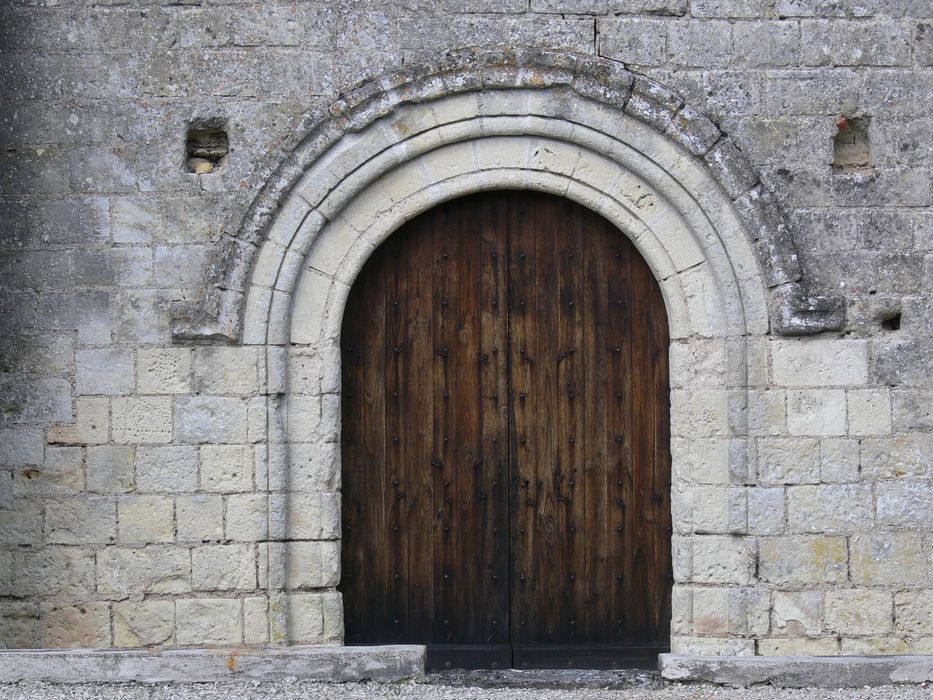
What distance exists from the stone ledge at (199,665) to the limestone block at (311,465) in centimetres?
75

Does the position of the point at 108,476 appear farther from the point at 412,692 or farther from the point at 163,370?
the point at 412,692

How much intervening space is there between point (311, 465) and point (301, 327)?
640mm

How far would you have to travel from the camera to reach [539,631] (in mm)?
5762

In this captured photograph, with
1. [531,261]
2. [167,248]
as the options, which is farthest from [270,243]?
[531,261]

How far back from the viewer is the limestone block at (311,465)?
5.48 m

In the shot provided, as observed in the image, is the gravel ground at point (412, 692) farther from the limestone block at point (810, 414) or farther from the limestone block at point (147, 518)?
the limestone block at point (810, 414)

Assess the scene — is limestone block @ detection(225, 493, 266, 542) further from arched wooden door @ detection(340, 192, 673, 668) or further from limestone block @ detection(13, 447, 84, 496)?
limestone block @ detection(13, 447, 84, 496)

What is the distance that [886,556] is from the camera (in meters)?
5.44

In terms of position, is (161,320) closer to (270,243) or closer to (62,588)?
(270,243)

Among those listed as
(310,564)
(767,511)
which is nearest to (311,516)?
(310,564)

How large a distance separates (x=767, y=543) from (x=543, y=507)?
1.06 metres

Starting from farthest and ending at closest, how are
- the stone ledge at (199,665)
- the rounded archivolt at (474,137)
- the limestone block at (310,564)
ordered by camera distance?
the limestone block at (310,564), the rounded archivolt at (474,137), the stone ledge at (199,665)

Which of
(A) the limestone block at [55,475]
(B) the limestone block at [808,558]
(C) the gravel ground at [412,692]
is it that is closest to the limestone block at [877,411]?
(B) the limestone block at [808,558]

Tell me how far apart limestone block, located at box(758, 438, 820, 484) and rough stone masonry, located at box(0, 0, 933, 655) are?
0.02 metres
